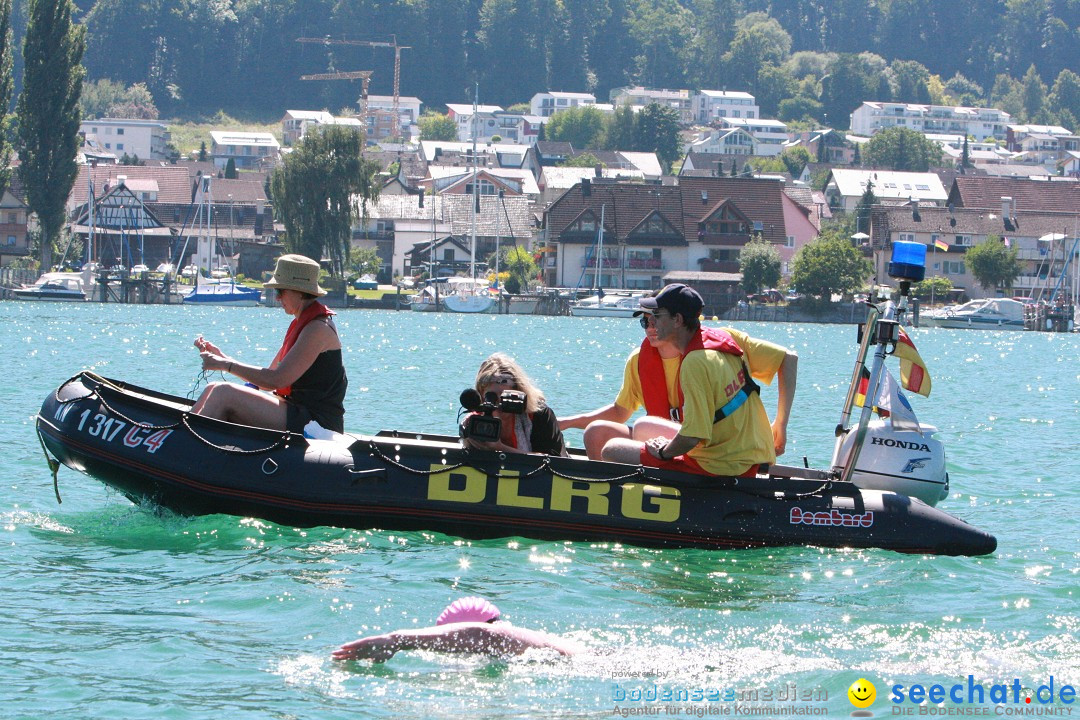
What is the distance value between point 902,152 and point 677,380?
152 metres

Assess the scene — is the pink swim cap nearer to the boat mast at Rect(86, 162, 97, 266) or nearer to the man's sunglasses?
the man's sunglasses

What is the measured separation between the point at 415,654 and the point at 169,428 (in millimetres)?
3645

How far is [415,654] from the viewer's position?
7.27 metres

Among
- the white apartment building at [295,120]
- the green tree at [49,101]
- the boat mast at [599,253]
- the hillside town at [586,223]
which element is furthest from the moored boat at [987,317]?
the white apartment building at [295,120]

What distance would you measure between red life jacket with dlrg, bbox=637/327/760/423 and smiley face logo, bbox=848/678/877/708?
2468mm

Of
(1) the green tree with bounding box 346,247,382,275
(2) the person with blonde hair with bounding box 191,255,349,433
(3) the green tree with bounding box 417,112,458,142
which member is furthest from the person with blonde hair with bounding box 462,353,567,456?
(3) the green tree with bounding box 417,112,458,142

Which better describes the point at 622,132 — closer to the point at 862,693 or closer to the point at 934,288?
the point at 934,288

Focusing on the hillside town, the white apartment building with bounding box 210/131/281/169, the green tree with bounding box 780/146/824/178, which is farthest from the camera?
the green tree with bounding box 780/146/824/178

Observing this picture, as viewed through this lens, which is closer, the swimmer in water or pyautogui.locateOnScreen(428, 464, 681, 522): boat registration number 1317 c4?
the swimmer in water

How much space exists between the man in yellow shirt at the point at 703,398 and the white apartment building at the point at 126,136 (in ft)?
482

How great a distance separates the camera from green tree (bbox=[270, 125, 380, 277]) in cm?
7181

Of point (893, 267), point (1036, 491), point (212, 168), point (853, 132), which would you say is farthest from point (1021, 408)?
point (853, 132)

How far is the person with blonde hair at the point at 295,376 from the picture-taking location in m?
10.1

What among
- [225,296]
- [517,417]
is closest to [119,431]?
[517,417]
